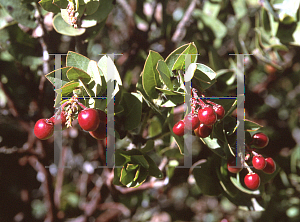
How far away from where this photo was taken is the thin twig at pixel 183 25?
913 mm

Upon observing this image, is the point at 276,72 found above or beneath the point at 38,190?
above

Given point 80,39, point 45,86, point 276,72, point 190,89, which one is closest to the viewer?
point 190,89

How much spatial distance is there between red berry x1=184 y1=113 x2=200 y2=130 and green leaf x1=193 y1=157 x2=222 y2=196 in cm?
24

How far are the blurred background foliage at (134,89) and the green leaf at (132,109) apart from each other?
27 centimetres

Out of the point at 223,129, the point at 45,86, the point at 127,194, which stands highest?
the point at 223,129

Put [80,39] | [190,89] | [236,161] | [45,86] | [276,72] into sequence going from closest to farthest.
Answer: [190,89]
[236,161]
[80,39]
[45,86]
[276,72]

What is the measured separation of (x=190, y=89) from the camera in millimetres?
515

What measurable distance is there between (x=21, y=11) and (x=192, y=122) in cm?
62

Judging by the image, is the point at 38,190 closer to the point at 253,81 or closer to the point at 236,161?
the point at 236,161

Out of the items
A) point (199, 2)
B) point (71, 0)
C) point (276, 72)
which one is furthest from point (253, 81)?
point (71, 0)

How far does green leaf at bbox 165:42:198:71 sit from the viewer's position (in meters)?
0.51

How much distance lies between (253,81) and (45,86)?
33.6 inches

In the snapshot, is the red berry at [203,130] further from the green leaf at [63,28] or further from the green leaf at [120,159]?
the green leaf at [63,28]

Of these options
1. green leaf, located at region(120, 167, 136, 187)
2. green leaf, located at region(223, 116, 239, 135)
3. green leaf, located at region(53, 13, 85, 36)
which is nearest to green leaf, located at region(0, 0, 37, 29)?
green leaf, located at region(53, 13, 85, 36)
